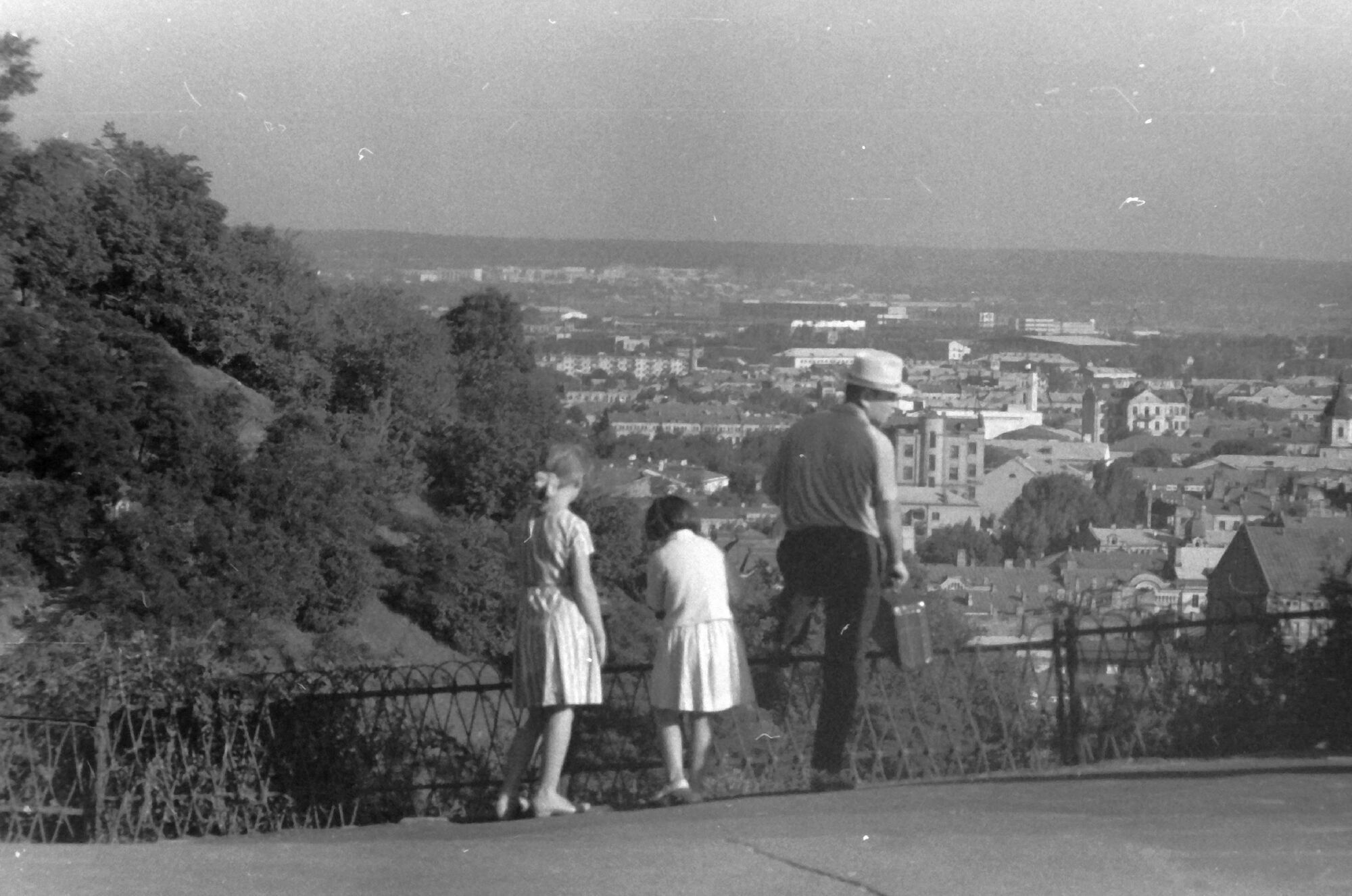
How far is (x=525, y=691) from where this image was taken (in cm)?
538

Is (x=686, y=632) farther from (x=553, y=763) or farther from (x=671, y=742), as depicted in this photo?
(x=553, y=763)

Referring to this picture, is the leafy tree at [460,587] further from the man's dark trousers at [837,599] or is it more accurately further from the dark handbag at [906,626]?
the dark handbag at [906,626]

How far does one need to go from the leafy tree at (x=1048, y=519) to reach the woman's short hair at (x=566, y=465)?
2.71 meters

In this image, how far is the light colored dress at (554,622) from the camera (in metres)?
5.27

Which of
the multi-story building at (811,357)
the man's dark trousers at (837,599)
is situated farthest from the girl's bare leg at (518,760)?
the multi-story building at (811,357)

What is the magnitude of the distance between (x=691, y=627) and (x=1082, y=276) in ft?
12.1

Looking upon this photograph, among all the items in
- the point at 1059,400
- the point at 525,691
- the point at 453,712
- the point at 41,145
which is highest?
the point at 41,145

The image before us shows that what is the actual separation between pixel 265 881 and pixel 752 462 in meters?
3.53

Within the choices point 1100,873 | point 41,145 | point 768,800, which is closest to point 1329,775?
point 1100,873

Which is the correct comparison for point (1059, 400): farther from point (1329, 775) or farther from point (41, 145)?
point (41, 145)

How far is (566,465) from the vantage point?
5.33 m

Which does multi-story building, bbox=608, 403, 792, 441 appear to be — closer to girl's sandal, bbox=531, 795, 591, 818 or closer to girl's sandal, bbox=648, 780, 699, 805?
girl's sandal, bbox=648, 780, 699, 805

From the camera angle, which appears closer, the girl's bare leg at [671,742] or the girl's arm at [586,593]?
the girl's arm at [586,593]

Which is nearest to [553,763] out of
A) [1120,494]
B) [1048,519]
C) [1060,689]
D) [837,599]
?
[837,599]
